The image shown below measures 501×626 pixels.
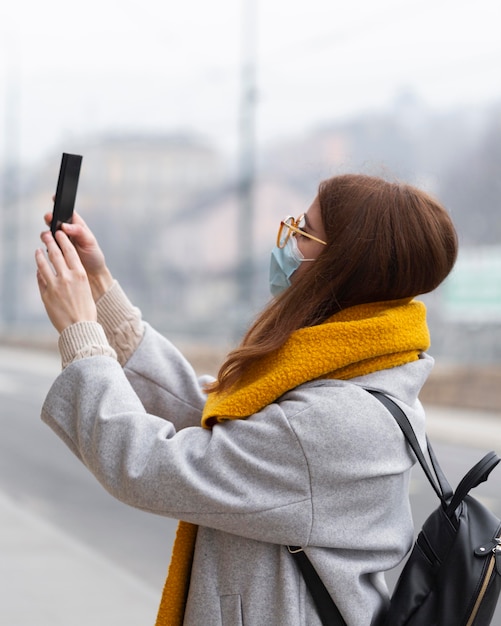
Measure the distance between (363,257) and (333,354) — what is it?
0.47 ft

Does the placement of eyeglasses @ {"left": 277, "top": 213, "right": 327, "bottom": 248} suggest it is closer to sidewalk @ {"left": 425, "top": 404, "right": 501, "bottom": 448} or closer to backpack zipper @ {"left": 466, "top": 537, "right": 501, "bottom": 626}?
backpack zipper @ {"left": 466, "top": 537, "right": 501, "bottom": 626}

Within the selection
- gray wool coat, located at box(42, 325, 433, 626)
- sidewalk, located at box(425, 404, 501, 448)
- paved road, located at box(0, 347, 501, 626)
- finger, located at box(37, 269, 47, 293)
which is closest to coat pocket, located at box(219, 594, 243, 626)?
gray wool coat, located at box(42, 325, 433, 626)

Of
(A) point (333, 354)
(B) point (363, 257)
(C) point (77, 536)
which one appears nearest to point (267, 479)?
(A) point (333, 354)

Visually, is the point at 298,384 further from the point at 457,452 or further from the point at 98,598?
the point at 457,452

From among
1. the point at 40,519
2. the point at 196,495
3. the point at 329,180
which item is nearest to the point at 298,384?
the point at 196,495

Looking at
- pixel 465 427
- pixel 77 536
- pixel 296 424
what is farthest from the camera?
pixel 465 427

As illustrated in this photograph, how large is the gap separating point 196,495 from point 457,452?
4628 millimetres

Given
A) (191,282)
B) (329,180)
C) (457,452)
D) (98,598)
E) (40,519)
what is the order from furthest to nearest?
(191,282) → (457,452) → (40,519) → (98,598) → (329,180)

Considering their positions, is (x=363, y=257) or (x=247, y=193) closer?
(x=363, y=257)

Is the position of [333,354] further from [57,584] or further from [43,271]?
[57,584]

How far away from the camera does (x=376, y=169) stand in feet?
4.57

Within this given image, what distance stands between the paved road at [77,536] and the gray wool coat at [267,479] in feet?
5.84

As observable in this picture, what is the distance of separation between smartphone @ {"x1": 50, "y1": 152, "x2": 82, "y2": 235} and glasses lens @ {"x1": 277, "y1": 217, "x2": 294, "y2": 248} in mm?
315

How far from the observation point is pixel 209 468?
47.2 inches
